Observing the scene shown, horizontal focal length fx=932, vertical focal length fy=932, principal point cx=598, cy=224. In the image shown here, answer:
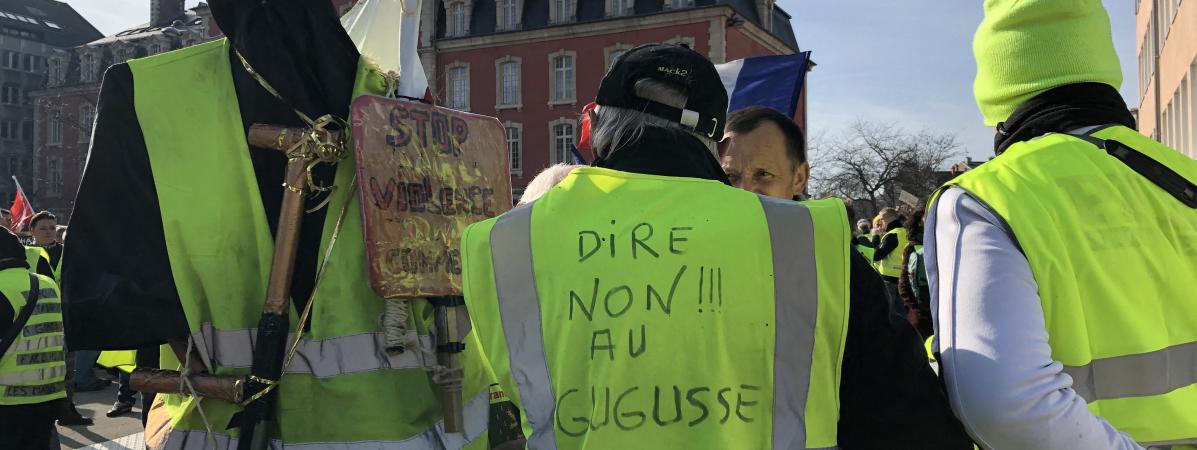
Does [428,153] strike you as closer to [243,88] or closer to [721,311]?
[243,88]

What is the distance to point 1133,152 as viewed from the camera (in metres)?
1.74

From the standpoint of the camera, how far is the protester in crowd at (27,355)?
4.85 meters

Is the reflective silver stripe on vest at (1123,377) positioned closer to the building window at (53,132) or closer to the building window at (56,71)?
the building window at (53,132)

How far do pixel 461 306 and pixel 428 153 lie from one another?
46 cm

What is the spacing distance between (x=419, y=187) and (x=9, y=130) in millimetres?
66882

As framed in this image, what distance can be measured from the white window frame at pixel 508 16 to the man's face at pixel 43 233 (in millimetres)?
26980

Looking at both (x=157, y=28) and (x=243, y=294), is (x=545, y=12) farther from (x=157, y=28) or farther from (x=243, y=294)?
(x=243, y=294)

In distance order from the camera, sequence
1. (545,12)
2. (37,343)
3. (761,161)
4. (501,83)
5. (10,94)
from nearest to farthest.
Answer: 1. (761,161)
2. (37,343)
3. (545,12)
4. (501,83)
5. (10,94)

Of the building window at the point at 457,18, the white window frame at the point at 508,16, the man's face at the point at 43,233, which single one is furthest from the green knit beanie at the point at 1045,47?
the building window at the point at 457,18

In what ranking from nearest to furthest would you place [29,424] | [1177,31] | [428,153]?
[428,153] < [29,424] < [1177,31]

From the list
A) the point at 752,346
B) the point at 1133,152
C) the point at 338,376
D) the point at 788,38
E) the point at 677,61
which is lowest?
the point at 338,376

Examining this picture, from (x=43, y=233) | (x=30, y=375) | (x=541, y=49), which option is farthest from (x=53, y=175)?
(x=30, y=375)

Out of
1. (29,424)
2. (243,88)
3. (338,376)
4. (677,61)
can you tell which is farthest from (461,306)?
(29,424)

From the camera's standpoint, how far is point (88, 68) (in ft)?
158
